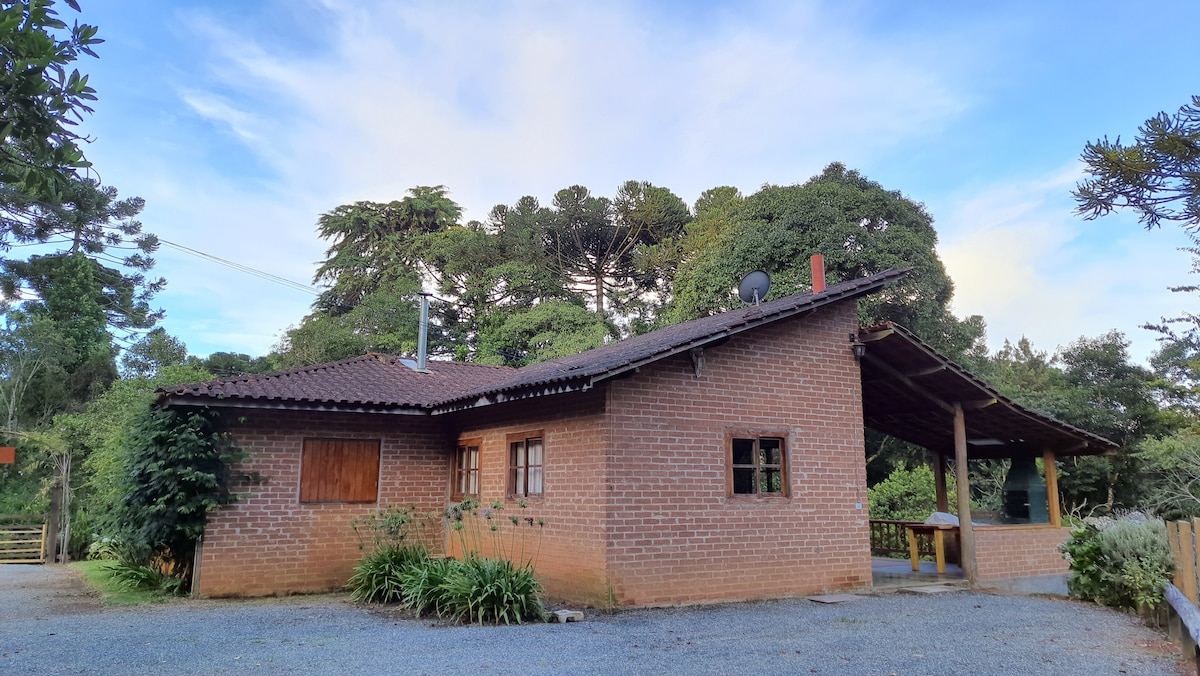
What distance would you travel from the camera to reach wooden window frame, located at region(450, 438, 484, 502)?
38.8 ft

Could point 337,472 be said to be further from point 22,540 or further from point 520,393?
point 22,540

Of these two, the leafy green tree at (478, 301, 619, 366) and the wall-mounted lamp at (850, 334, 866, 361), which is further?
the leafy green tree at (478, 301, 619, 366)

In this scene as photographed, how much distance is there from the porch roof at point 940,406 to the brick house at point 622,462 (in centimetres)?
20

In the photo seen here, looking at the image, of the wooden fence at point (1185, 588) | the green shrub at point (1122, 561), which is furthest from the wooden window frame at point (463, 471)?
the wooden fence at point (1185, 588)

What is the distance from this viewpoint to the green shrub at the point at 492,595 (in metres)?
8.20

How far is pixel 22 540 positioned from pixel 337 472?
1082 centimetres

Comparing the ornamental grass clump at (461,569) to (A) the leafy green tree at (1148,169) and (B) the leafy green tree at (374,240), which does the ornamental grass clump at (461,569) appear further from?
(B) the leafy green tree at (374,240)

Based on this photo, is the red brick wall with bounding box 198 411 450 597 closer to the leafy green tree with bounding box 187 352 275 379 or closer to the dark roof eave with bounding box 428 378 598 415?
the dark roof eave with bounding box 428 378 598 415

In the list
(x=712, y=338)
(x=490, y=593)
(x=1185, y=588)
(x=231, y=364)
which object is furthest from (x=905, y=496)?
(x=231, y=364)

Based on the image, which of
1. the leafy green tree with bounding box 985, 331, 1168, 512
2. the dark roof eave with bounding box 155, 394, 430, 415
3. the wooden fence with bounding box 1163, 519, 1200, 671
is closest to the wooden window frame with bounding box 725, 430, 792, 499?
the wooden fence with bounding box 1163, 519, 1200, 671

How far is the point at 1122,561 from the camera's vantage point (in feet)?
28.5

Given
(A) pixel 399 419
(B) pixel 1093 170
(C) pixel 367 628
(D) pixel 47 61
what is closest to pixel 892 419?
(B) pixel 1093 170

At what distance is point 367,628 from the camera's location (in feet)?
25.9

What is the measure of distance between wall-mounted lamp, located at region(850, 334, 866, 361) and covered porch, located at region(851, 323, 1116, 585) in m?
0.01
